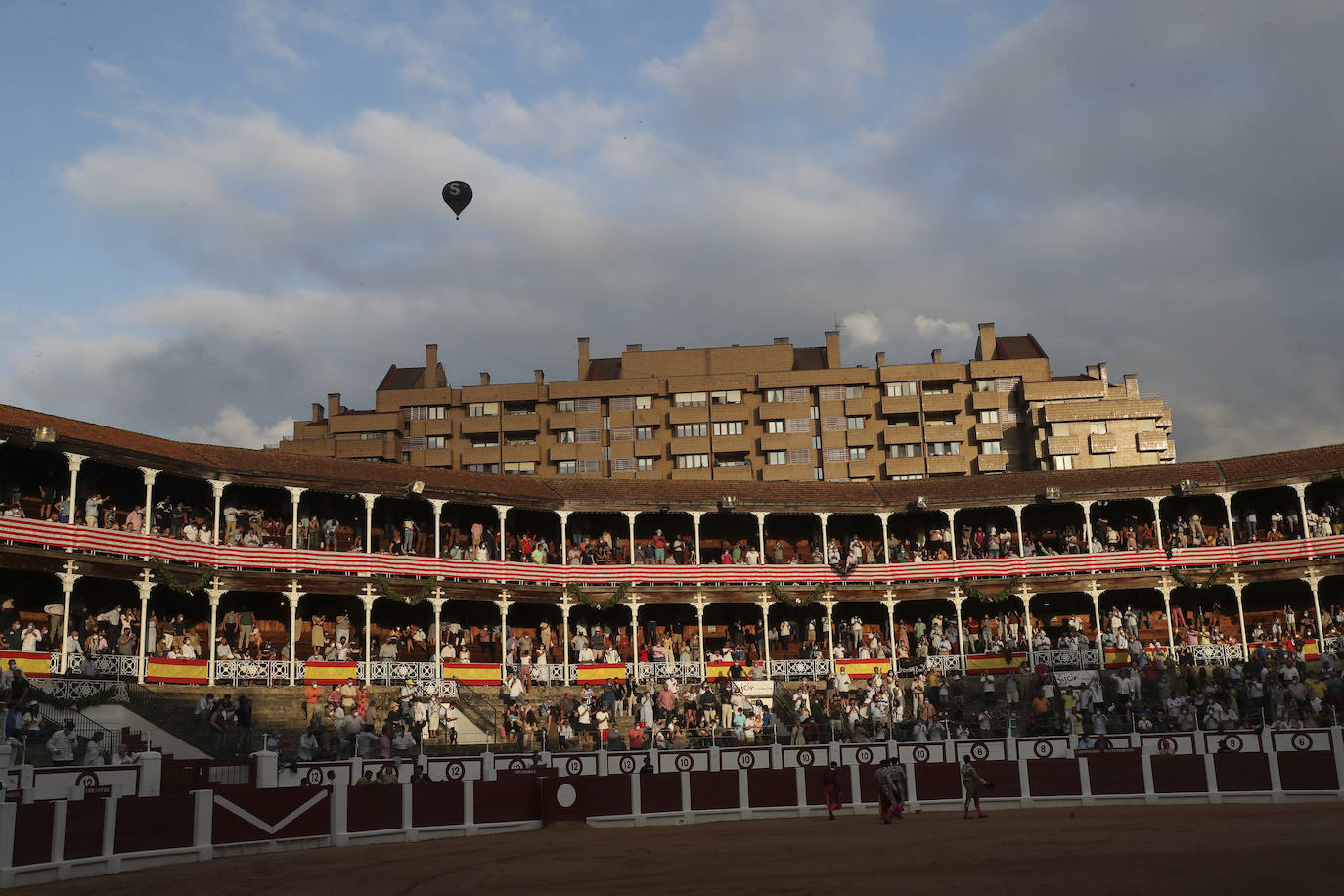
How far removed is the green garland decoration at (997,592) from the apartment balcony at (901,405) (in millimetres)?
32365

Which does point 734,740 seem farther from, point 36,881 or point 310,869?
point 36,881

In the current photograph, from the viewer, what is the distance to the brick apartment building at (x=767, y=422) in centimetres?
7206

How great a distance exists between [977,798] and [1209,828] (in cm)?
445

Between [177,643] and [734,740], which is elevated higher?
[177,643]

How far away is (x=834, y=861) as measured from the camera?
51.9 feet

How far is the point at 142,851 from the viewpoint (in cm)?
1719

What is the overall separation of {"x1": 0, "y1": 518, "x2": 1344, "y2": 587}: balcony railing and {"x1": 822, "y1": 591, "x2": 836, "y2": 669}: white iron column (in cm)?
53

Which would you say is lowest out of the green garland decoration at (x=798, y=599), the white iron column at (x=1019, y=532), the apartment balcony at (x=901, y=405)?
the green garland decoration at (x=798, y=599)

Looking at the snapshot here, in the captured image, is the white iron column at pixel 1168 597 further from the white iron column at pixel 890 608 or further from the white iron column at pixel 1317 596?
the white iron column at pixel 890 608

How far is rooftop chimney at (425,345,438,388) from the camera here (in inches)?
3027

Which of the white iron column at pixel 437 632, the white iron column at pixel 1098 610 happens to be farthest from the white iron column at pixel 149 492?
the white iron column at pixel 1098 610

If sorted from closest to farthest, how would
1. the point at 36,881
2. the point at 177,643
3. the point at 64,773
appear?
the point at 36,881 → the point at 64,773 → the point at 177,643

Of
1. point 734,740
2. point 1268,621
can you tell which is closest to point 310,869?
point 734,740

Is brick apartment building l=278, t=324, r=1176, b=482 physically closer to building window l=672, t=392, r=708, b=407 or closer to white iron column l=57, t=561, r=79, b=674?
building window l=672, t=392, r=708, b=407
